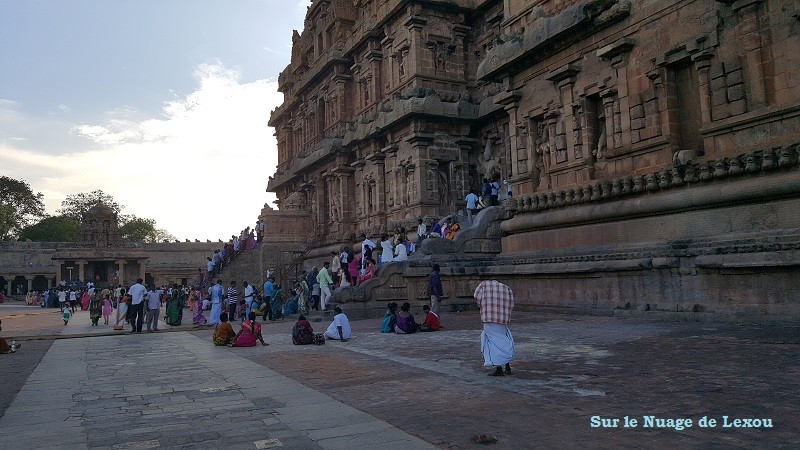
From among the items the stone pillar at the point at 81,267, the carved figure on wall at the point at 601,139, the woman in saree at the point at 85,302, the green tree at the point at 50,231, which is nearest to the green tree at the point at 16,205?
the green tree at the point at 50,231

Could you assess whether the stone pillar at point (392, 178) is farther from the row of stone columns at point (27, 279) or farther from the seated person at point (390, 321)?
the row of stone columns at point (27, 279)

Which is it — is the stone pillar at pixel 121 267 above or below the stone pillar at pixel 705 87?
below

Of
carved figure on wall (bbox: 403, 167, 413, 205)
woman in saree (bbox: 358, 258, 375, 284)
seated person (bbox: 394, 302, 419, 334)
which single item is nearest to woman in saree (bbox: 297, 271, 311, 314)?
woman in saree (bbox: 358, 258, 375, 284)

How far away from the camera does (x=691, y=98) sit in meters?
12.8

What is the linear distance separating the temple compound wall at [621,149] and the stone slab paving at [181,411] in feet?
26.8

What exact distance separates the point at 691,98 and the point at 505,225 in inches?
266

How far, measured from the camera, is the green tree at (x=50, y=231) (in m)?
74.1

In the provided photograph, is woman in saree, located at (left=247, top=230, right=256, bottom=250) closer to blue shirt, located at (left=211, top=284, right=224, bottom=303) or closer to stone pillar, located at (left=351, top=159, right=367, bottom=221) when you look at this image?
stone pillar, located at (left=351, top=159, right=367, bottom=221)

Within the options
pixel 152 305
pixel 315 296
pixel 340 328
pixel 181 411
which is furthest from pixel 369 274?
pixel 181 411

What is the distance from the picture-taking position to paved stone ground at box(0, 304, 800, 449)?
15.8 ft

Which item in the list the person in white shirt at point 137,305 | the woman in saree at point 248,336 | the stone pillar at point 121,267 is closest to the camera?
the woman in saree at point 248,336

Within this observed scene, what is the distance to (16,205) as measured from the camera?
72.9 meters

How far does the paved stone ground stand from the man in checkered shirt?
0.86 ft

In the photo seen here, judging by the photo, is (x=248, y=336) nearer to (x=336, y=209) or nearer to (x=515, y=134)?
(x=515, y=134)
